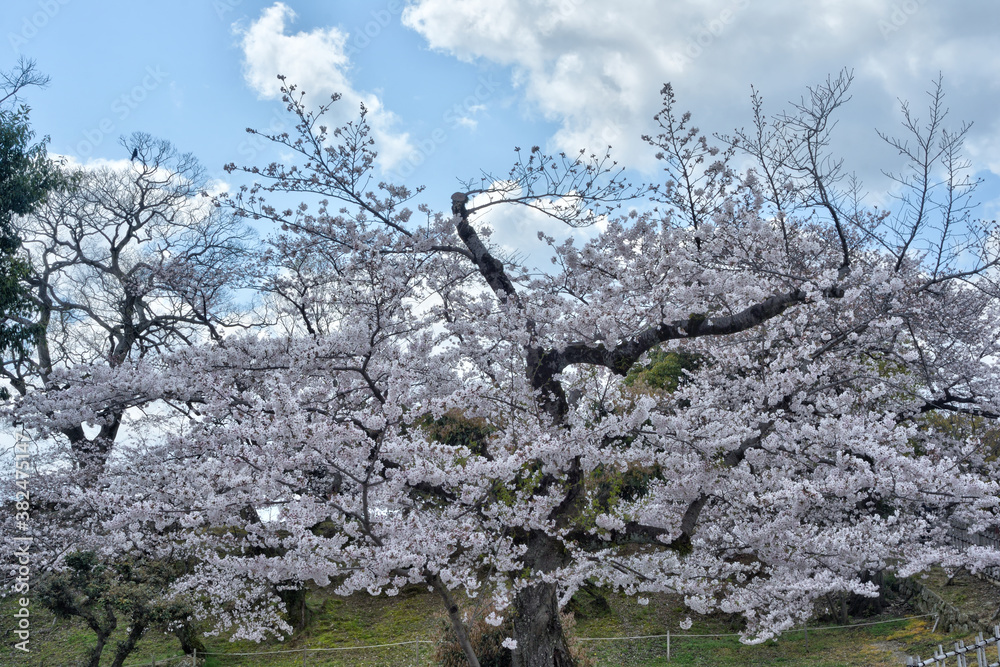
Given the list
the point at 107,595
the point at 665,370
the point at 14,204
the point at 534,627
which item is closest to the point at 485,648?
the point at 534,627

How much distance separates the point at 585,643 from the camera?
37.0 feet

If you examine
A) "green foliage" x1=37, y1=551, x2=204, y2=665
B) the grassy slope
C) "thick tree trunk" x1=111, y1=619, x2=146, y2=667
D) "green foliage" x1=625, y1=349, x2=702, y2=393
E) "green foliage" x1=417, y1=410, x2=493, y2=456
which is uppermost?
"green foliage" x1=625, y1=349, x2=702, y2=393

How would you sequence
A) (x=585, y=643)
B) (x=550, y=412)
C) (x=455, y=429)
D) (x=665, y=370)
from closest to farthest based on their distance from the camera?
(x=550, y=412), (x=585, y=643), (x=455, y=429), (x=665, y=370)

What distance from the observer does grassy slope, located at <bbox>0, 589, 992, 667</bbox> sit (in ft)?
34.4

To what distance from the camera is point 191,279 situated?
9.06 meters

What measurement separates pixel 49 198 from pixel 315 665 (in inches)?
457

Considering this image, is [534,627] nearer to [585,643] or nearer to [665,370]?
[585,643]

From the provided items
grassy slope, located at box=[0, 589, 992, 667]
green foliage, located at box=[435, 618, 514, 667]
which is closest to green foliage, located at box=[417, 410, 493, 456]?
grassy slope, located at box=[0, 589, 992, 667]

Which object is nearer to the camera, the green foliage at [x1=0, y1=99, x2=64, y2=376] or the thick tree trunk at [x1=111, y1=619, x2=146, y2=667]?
the thick tree trunk at [x1=111, y1=619, x2=146, y2=667]

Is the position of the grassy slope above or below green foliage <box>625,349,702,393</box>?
below

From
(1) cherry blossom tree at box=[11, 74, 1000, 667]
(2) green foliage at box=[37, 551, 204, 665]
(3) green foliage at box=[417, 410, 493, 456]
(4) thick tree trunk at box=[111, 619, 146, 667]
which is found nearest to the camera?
(1) cherry blossom tree at box=[11, 74, 1000, 667]

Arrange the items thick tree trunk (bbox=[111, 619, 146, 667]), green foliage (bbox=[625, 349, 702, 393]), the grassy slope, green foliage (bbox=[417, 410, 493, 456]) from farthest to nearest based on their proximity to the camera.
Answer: green foliage (bbox=[625, 349, 702, 393])
green foliage (bbox=[417, 410, 493, 456])
the grassy slope
thick tree trunk (bbox=[111, 619, 146, 667])

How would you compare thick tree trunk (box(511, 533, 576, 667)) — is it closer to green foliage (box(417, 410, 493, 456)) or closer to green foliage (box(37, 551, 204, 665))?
green foliage (box(37, 551, 204, 665))

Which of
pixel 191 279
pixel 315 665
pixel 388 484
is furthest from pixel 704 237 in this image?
pixel 315 665
